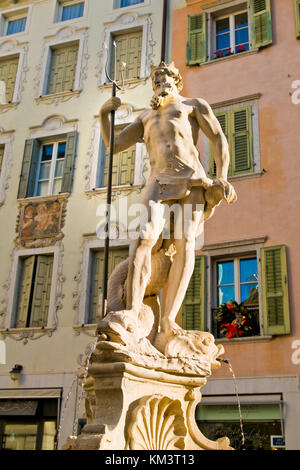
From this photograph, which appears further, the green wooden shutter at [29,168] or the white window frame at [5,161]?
the white window frame at [5,161]

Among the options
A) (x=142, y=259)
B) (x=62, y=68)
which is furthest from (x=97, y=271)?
(x=142, y=259)

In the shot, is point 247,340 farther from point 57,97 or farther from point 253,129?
point 57,97

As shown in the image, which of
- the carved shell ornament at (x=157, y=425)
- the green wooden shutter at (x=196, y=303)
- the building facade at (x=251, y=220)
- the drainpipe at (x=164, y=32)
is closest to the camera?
the carved shell ornament at (x=157, y=425)

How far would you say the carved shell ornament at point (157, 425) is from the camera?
150 inches

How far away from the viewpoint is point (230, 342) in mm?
10930

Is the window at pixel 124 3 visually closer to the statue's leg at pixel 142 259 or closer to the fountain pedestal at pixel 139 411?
the statue's leg at pixel 142 259

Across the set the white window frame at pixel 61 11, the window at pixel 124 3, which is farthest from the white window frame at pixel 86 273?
the window at pixel 124 3

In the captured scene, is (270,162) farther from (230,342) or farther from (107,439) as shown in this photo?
(107,439)

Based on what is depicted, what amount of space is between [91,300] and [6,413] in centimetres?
290

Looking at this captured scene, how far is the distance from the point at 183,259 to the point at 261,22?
10.4m

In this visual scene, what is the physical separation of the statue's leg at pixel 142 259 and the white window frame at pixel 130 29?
34.2 feet

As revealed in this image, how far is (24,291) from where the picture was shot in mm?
13297

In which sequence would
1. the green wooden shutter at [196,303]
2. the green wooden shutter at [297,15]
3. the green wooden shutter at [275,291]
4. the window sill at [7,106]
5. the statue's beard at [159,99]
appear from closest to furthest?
the statue's beard at [159,99]
the green wooden shutter at [275,291]
the green wooden shutter at [196,303]
the green wooden shutter at [297,15]
the window sill at [7,106]

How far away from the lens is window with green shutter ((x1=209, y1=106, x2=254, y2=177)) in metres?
12.4
